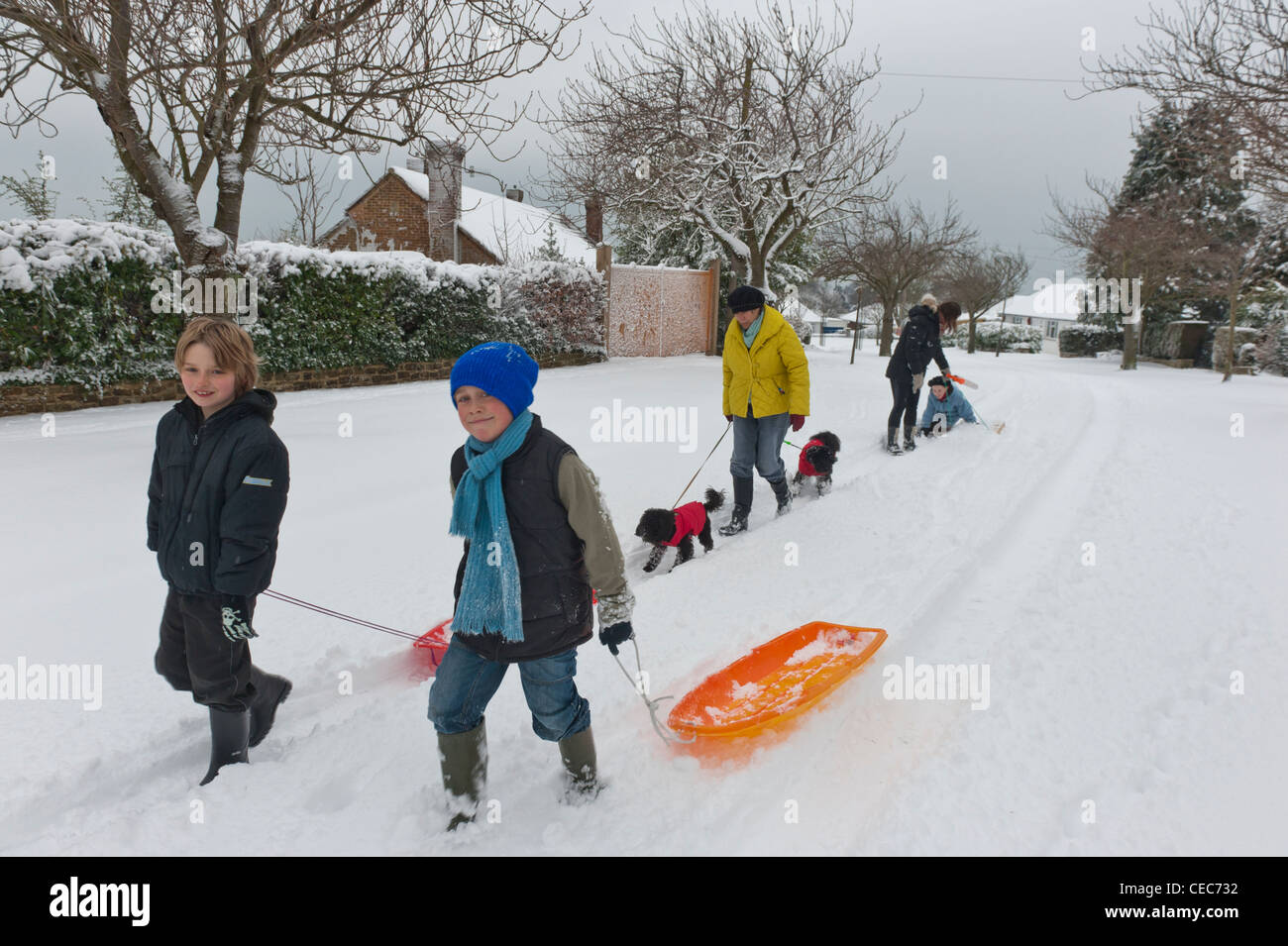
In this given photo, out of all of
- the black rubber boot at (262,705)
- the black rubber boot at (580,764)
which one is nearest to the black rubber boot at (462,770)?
the black rubber boot at (580,764)

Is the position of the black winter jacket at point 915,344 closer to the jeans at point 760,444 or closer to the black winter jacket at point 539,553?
the jeans at point 760,444

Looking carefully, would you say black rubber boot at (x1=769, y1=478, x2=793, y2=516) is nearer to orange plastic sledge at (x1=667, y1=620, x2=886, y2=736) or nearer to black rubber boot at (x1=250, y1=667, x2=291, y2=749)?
orange plastic sledge at (x1=667, y1=620, x2=886, y2=736)

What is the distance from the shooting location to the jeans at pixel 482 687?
7.79 ft

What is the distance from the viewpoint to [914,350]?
7.71 meters

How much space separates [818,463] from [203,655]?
491 cm

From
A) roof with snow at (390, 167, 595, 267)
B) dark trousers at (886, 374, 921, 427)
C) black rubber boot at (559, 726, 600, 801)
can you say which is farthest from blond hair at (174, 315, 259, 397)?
roof with snow at (390, 167, 595, 267)

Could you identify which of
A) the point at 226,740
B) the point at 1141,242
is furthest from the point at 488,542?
the point at 1141,242

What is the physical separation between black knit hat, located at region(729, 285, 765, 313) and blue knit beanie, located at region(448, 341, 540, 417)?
3.17 m

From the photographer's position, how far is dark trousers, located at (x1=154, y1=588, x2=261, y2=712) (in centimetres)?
254

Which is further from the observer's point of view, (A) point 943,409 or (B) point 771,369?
(A) point 943,409

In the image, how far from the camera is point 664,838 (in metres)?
2.40

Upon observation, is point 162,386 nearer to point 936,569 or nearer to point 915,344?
point 915,344

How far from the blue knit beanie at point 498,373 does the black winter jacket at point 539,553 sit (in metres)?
0.11

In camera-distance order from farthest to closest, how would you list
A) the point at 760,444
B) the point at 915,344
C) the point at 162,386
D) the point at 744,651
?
1. the point at 162,386
2. the point at 915,344
3. the point at 760,444
4. the point at 744,651
